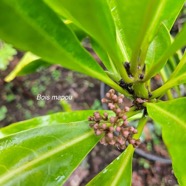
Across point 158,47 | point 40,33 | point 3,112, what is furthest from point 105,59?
point 3,112

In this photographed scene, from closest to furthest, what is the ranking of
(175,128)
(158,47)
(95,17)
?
(95,17)
(175,128)
(158,47)

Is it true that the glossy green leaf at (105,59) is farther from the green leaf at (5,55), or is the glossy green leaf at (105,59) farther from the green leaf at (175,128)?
the green leaf at (5,55)

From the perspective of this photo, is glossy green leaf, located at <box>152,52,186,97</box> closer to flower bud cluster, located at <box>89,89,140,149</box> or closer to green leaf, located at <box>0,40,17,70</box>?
flower bud cluster, located at <box>89,89,140,149</box>

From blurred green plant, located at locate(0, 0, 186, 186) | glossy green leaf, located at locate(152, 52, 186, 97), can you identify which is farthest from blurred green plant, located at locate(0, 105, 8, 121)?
glossy green leaf, located at locate(152, 52, 186, 97)

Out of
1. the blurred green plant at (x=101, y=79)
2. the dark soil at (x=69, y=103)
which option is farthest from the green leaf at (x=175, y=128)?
the dark soil at (x=69, y=103)

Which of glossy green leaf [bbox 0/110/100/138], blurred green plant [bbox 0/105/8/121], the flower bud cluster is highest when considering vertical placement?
blurred green plant [bbox 0/105/8/121]

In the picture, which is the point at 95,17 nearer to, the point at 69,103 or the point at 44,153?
the point at 44,153

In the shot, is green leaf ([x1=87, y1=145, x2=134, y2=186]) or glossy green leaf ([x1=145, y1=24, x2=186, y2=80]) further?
green leaf ([x1=87, y1=145, x2=134, y2=186])
